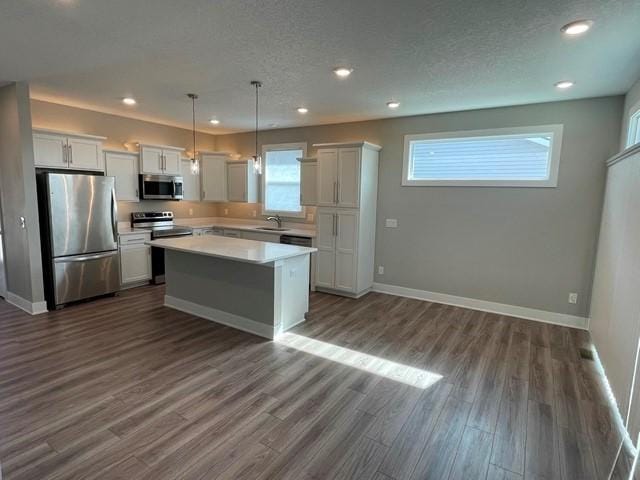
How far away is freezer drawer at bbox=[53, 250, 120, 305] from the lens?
430cm

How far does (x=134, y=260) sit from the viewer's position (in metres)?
5.27

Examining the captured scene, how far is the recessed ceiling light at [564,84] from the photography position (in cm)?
332

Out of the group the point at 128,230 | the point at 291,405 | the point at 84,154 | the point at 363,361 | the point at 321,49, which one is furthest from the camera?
the point at 128,230

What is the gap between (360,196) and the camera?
4.91 m

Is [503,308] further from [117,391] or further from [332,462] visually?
[117,391]

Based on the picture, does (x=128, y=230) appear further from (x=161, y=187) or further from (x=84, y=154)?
(x=84, y=154)

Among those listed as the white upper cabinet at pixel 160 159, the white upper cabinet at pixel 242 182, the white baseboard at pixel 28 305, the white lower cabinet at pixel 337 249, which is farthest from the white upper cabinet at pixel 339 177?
the white baseboard at pixel 28 305

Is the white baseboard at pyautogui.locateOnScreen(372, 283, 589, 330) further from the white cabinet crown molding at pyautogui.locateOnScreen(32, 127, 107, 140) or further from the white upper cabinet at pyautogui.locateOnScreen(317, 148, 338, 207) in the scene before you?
the white cabinet crown molding at pyautogui.locateOnScreen(32, 127, 107, 140)

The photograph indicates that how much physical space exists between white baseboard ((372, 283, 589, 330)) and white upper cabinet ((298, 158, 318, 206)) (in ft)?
5.75

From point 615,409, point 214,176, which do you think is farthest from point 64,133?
point 615,409

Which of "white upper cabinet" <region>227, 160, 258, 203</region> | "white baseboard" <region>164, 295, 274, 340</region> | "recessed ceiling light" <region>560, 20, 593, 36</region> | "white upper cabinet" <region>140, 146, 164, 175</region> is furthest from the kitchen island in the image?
"recessed ceiling light" <region>560, 20, 593, 36</region>

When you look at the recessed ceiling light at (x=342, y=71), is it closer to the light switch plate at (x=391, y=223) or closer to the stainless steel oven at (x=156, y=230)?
the light switch plate at (x=391, y=223)

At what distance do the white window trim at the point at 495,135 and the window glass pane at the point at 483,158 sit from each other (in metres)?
0.05

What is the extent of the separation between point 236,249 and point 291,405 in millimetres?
1851
